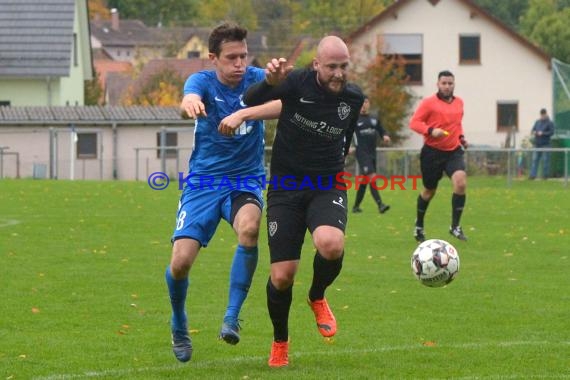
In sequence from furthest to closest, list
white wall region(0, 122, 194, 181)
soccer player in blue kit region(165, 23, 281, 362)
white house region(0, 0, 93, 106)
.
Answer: white house region(0, 0, 93, 106) → white wall region(0, 122, 194, 181) → soccer player in blue kit region(165, 23, 281, 362)

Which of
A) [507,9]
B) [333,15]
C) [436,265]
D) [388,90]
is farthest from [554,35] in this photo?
[436,265]

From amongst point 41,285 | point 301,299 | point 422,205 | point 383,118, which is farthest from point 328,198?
point 383,118

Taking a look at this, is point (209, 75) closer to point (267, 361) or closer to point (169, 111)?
point (267, 361)

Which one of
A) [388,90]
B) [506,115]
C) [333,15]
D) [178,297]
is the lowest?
[178,297]

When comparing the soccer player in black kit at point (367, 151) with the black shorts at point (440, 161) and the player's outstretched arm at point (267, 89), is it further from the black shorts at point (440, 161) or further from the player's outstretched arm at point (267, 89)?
the player's outstretched arm at point (267, 89)

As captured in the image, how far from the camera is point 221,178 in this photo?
8.48m

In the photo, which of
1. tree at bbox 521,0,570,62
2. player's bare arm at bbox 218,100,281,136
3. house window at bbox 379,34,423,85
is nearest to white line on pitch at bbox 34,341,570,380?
player's bare arm at bbox 218,100,281,136

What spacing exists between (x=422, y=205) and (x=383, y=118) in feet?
120

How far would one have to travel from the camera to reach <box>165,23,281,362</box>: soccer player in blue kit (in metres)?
8.26

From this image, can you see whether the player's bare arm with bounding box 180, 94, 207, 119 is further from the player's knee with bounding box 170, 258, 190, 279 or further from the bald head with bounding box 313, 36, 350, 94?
the player's knee with bounding box 170, 258, 190, 279

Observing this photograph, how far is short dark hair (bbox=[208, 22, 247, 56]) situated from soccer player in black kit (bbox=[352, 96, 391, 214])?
13.5m

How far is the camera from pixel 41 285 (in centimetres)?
1202

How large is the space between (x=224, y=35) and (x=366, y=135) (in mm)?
14748

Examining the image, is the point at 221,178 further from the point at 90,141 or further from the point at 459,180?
the point at 90,141
